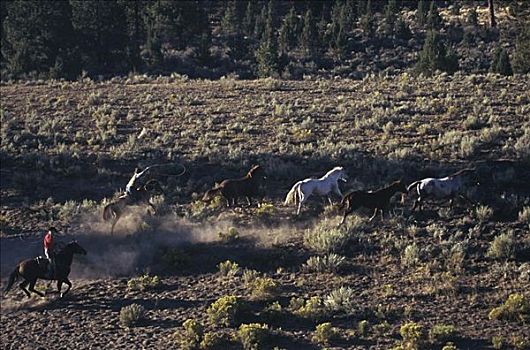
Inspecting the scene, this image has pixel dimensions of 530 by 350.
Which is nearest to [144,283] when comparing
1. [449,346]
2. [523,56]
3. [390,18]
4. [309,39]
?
[449,346]

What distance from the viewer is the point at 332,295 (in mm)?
14125

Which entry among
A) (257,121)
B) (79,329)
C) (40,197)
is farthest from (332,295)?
(257,121)

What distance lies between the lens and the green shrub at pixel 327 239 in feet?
53.5

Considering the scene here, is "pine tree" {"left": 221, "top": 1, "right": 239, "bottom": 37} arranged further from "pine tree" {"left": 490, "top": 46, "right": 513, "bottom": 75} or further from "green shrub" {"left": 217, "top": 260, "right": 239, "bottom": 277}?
"green shrub" {"left": 217, "top": 260, "right": 239, "bottom": 277}

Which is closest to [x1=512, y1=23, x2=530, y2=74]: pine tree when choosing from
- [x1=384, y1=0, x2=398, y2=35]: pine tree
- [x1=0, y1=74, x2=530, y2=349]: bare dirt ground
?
[x1=0, y1=74, x2=530, y2=349]: bare dirt ground

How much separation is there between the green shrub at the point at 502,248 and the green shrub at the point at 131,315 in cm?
749

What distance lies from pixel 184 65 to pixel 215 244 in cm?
4121

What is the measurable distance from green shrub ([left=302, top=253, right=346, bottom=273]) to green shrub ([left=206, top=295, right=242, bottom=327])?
2.28m

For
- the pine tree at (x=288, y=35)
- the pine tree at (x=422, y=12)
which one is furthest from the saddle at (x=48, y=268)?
the pine tree at (x=422, y=12)

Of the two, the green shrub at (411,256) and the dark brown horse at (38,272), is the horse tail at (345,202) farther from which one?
the dark brown horse at (38,272)

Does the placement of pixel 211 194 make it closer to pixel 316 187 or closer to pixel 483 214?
pixel 316 187

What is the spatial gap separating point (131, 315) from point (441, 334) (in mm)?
5859

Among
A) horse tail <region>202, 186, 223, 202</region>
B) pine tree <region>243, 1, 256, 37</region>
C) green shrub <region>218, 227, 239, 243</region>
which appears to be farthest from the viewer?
pine tree <region>243, 1, 256, 37</region>

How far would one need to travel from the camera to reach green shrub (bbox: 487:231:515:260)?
610 inches
